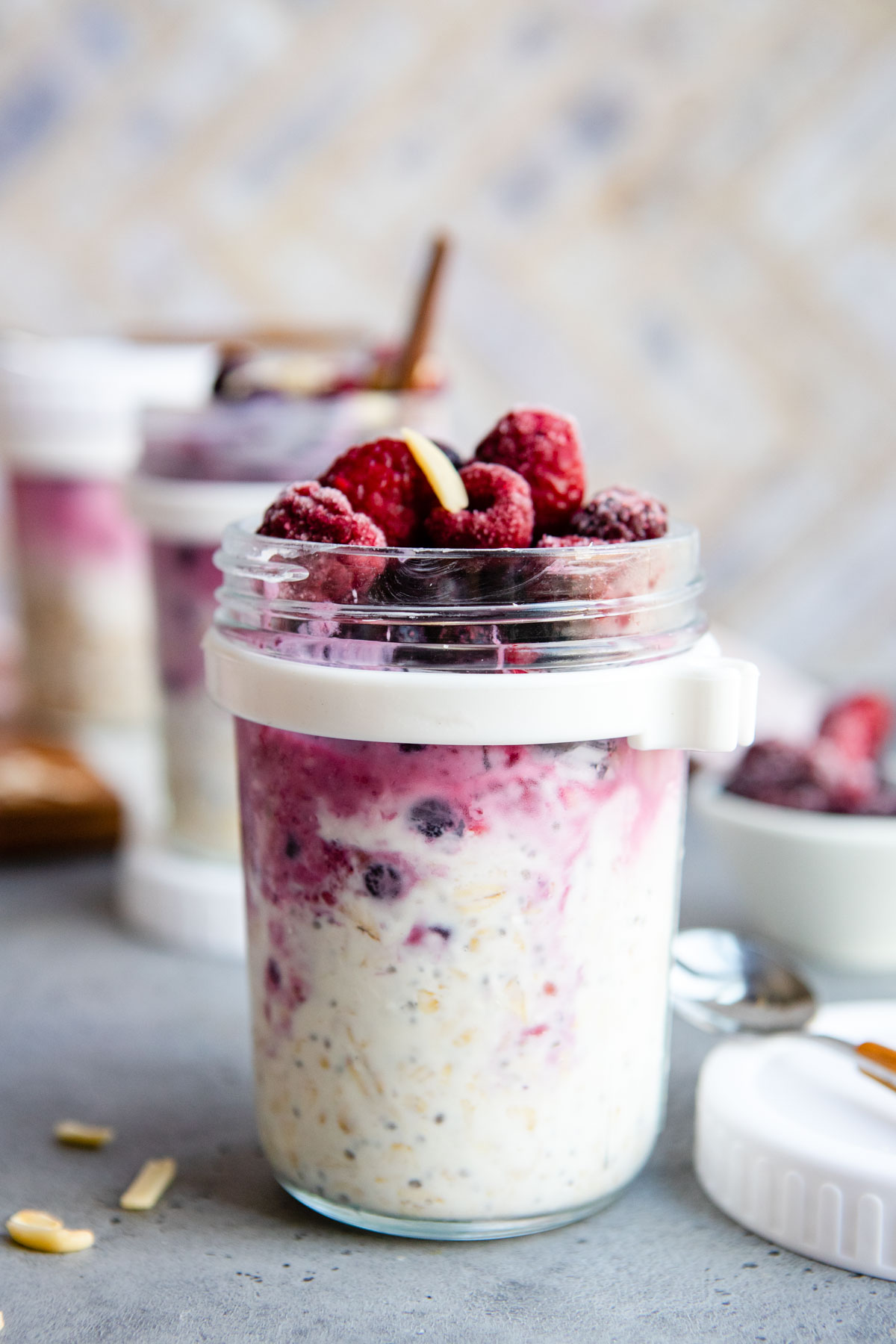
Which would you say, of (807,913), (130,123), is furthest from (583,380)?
(807,913)

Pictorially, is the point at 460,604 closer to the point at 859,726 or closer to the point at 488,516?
the point at 488,516

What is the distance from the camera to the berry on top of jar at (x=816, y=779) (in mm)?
970

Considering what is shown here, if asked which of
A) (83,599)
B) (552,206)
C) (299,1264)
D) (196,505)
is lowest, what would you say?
(299,1264)

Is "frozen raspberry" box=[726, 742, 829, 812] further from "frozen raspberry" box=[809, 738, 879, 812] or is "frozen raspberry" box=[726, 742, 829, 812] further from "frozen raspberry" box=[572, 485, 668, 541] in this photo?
"frozen raspberry" box=[572, 485, 668, 541]

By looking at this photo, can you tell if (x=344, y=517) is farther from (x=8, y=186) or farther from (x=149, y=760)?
(x=8, y=186)

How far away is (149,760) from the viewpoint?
4.37 ft

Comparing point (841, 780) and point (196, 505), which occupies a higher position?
point (196, 505)

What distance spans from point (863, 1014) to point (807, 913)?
0.56 feet

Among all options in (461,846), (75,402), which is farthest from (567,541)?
(75,402)

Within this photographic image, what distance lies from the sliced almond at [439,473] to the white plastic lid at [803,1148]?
34 cm

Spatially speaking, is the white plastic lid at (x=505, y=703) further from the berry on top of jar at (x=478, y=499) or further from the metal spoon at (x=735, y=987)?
the metal spoon at (x=735, y=987)

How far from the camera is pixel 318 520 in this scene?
61 centimetres

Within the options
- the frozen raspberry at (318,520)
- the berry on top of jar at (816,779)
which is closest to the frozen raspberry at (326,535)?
the frozen raspberry at (318,520)

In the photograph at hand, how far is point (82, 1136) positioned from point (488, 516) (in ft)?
1.38
